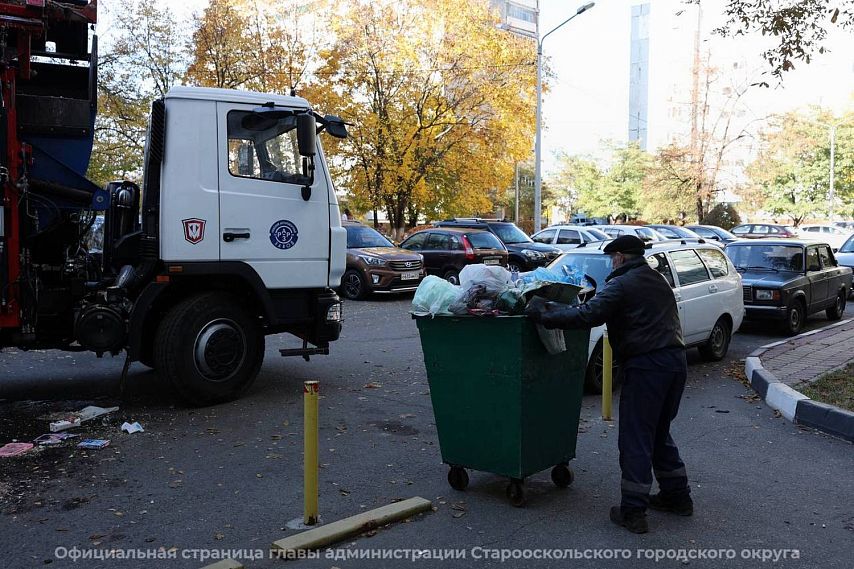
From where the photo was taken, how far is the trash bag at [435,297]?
5145mm

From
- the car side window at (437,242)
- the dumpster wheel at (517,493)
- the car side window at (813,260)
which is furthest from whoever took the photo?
the car side window at (437,242)

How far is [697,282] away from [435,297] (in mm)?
6025

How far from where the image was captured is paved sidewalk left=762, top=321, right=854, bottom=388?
356 inches

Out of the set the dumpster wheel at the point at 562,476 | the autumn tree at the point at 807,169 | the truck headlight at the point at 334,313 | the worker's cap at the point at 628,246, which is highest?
the autumn tree at the point at 807,169

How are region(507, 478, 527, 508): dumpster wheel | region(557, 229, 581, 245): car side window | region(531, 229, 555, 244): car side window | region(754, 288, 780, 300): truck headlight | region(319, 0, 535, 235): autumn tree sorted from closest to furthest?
region(507, 478, 527, 508): dumpster wheel
region(754, 288, 780, 300): truck headlight
region(557, 229, 581, 245): car side window
region(531, 229, 555, 244): car side window
region(319, 0, 535, 235): autumn tree

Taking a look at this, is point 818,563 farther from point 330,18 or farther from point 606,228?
point 330,18

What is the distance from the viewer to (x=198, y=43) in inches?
1132

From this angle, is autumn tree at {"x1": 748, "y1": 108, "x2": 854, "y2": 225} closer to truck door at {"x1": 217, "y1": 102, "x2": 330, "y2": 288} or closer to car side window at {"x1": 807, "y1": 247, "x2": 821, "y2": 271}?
car side window at {"x1": 807, "y1": 247, "x2": 821, "y2": 271}

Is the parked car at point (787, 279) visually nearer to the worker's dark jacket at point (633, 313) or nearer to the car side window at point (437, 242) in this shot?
the car side window at point (437, 242)

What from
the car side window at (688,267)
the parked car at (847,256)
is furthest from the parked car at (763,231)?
the car side window at (688,267)

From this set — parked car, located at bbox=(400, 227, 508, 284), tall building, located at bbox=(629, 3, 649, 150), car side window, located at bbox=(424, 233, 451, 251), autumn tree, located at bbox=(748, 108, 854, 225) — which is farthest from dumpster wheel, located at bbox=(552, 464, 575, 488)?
tall building, located at bbox=(629, 3, 649, 150)

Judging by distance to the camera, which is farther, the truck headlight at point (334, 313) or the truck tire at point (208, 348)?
the truck headlight at point (334, 313)

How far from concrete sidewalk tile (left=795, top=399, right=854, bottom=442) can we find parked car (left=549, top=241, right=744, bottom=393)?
230 cm

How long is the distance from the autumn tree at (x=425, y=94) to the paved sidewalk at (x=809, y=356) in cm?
1886
